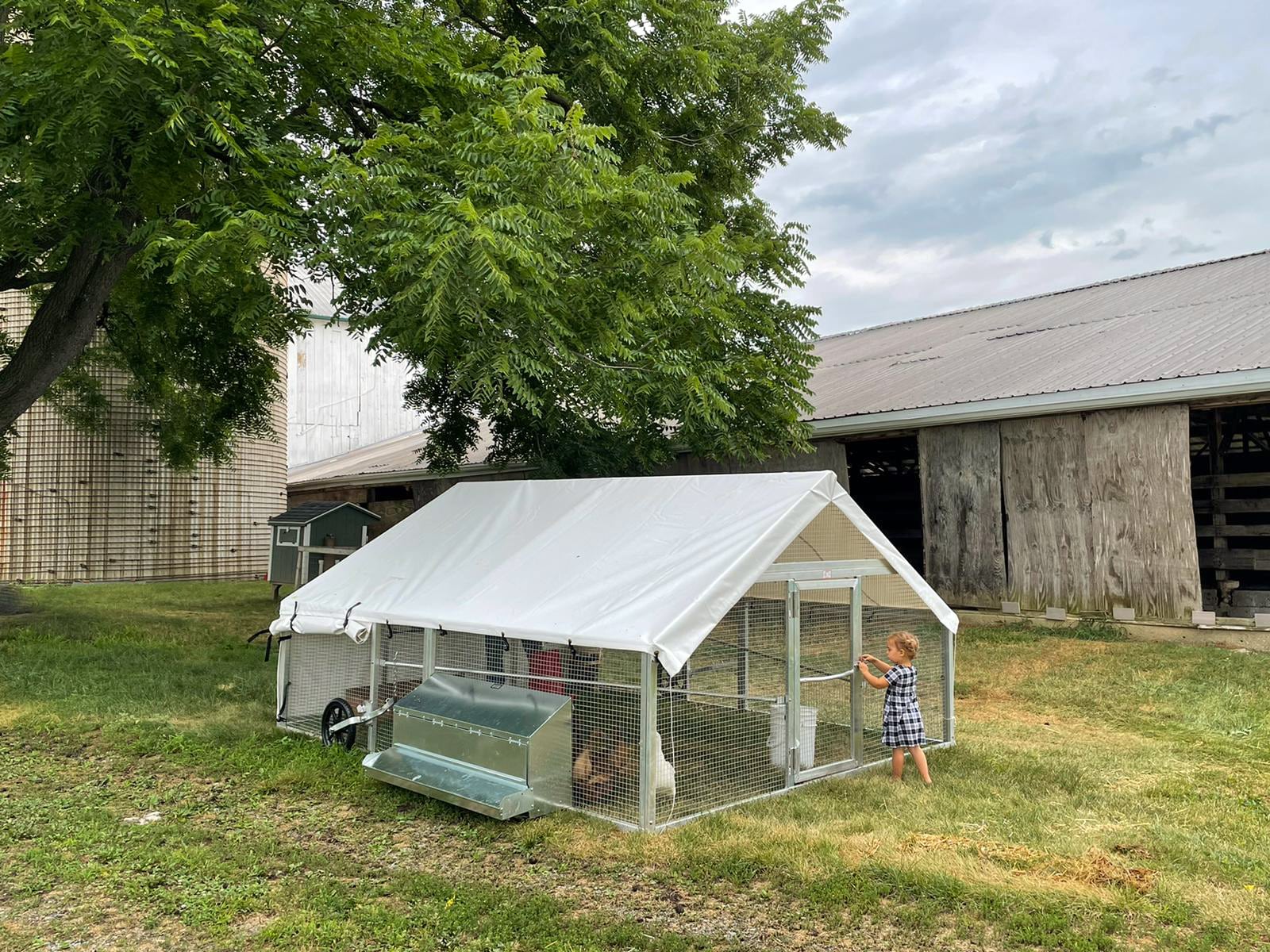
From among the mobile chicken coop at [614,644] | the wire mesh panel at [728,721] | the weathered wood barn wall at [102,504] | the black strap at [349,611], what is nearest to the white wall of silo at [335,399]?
the weathered wood barn wall at [102,504]

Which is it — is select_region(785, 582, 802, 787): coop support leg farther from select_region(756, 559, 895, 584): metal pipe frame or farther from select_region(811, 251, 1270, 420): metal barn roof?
select_region(811, 251, 1270, 420): metal barn roof

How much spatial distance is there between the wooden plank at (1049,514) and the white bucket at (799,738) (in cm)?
637

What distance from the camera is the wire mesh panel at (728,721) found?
615 centimetres

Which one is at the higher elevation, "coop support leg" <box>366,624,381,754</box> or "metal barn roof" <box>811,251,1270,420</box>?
"metal barn roof" <box>811,251,1270,420</box>

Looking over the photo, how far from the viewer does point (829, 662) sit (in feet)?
24.0

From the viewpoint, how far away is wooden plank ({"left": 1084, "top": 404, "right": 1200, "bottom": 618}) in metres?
10.9

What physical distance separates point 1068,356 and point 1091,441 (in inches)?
70.9

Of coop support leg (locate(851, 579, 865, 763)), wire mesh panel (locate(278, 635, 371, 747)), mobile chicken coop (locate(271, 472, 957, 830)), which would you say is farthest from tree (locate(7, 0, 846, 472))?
coop support leg (locate(851, 579, 865, 763))

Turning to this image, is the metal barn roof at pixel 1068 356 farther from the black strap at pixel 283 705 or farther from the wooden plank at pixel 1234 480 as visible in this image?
the black strap at pixel 283 705

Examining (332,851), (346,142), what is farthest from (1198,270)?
(332,851)

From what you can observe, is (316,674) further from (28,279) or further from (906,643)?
(28,279)

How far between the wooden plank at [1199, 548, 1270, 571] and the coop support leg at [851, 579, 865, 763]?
9.12 metres

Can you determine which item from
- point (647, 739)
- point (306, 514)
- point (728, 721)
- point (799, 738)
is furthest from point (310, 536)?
point (647, 739)

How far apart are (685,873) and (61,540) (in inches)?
826
